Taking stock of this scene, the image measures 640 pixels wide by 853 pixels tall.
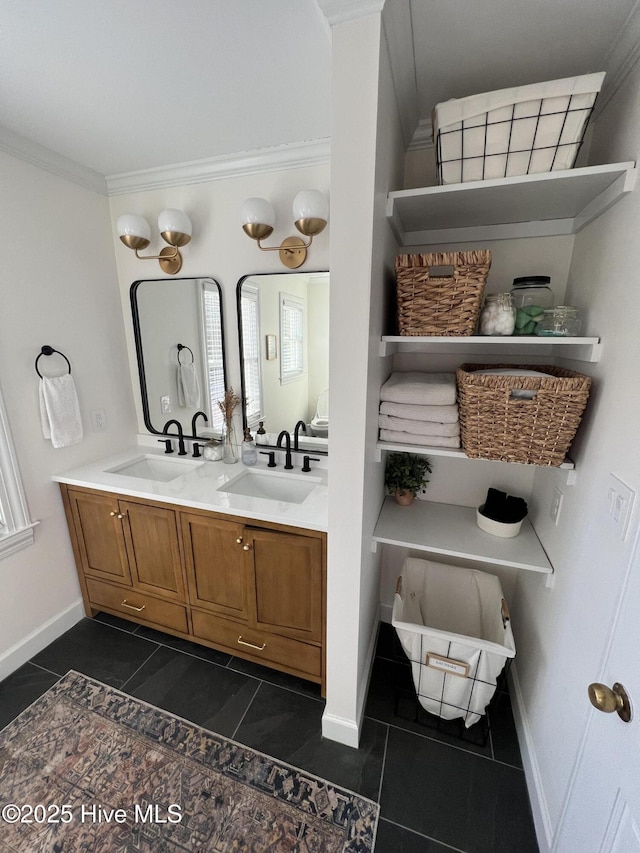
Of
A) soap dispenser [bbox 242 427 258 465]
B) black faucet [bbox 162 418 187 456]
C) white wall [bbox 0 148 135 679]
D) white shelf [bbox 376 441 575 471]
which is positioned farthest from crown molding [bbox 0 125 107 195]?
white shelf [bbox 376 441 575 471]

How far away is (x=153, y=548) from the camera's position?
1.73 metres

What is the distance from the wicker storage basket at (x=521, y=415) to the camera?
3.28 ft

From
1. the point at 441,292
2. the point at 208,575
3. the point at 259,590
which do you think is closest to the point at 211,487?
the point at 208,575

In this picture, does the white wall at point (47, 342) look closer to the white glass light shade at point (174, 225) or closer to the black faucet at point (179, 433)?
the black faucet at point (179, 433)

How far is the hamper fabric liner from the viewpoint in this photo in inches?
35.1

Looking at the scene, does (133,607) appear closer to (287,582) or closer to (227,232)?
(287,582)

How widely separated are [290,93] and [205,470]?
171cm

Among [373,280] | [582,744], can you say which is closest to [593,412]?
[373,280]

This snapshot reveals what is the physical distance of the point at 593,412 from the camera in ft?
3.32

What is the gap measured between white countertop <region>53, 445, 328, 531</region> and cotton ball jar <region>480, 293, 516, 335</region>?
919 millimetres

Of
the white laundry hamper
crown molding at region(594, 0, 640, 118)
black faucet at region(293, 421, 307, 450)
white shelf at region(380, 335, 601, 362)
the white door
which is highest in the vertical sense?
crown molding at region(594, 0, 640, 118)

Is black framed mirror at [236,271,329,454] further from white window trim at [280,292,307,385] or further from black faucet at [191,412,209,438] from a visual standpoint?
black faucet at [191,412,209,438]

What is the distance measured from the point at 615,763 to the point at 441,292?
3.95ft

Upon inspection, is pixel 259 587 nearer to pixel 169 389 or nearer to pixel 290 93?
pixel 169 389
